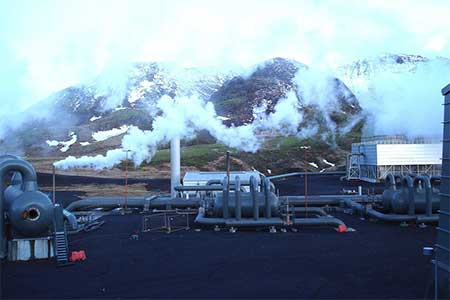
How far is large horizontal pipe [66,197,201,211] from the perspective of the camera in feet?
116

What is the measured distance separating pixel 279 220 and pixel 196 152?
60266 mm

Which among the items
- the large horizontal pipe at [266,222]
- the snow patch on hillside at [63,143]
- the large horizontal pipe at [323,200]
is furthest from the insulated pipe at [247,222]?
the snow patch on hillside at [63,143]

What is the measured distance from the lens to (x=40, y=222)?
63.9ft

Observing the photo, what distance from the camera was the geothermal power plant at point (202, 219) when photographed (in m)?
16.3

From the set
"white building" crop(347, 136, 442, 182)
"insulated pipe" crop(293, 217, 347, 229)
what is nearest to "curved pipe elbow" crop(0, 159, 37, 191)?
"insulated pipe" crop(293, 217, 347, 229)

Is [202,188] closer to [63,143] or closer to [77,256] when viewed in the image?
[77,256]

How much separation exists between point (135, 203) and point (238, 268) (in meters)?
20.9

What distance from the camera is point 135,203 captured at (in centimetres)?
3662

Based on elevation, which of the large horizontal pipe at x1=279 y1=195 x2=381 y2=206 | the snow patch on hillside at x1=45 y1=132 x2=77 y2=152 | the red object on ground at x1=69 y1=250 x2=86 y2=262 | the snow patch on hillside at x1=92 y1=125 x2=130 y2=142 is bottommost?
the red object on ground at x1=69 y1=250 x2=86 y2=262

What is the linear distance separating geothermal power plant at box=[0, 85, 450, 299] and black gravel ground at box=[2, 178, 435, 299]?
5.5 inches

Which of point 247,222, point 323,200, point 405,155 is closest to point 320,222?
point 247,222

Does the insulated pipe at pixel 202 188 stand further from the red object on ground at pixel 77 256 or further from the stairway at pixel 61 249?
the stairway at pixel 61 249

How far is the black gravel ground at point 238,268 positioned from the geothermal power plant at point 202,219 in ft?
0.46

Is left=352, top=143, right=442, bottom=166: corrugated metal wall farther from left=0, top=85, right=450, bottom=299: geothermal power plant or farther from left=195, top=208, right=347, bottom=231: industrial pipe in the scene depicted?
left=195, top=208, right=347, bottom=231: industrial pipe
